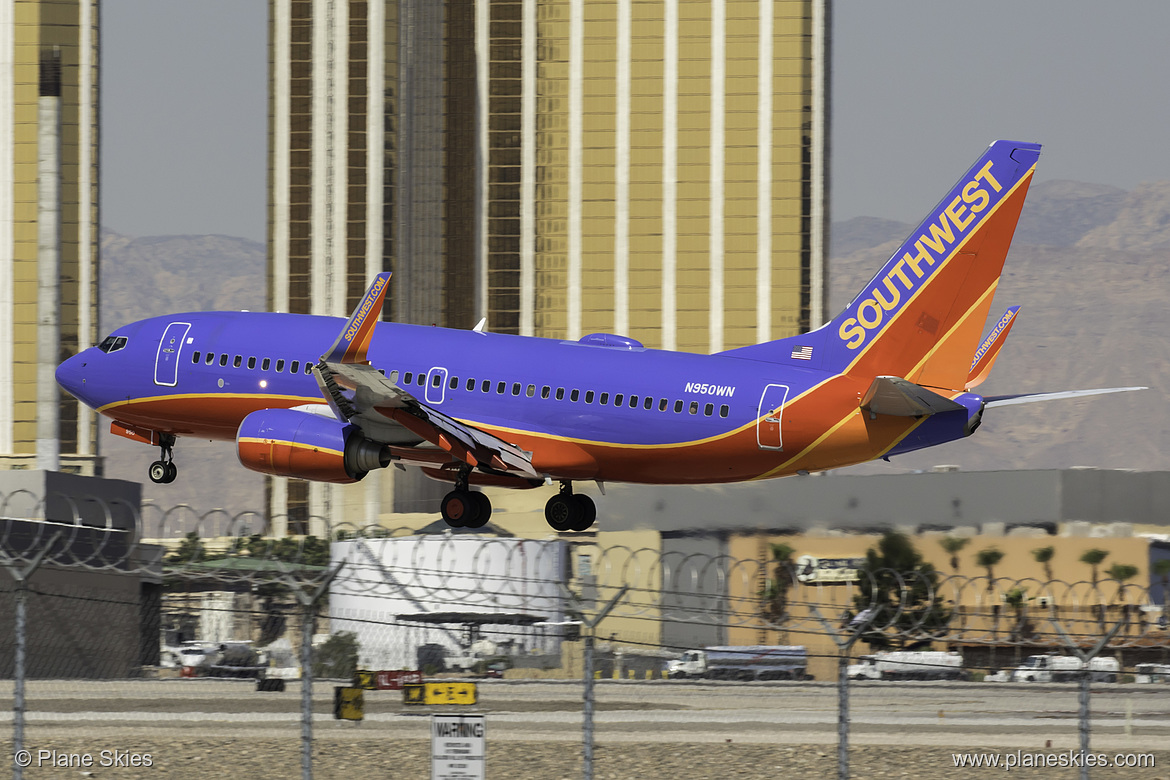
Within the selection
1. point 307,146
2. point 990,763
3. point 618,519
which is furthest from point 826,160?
point 990,763

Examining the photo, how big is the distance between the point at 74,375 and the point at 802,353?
918 inches

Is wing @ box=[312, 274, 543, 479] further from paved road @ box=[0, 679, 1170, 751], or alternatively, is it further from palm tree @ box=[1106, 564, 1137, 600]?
palm tree @ box=[1106, 564, 1137, 600]

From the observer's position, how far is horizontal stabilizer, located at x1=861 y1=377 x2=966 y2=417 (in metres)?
39.6

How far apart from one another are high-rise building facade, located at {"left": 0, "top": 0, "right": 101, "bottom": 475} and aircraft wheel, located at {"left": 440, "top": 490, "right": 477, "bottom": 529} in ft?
342

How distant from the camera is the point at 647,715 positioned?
3841 centimetres

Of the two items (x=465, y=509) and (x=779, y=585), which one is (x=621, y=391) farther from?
(x=779, y=585)

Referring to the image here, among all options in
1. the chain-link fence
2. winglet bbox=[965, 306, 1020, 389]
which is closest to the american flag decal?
winglet bbox=[965, 306, 1020, 389]

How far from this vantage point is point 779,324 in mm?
168375

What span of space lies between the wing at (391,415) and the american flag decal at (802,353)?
26.3ft

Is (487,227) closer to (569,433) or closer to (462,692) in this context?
(569,433)

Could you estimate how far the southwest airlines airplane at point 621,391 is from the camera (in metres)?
41.2

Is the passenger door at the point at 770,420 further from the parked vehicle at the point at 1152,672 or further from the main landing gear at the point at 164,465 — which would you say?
the main landing gear at the point at 164,465

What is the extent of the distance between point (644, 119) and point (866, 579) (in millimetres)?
125727

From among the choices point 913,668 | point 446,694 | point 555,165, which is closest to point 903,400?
point 913,668
